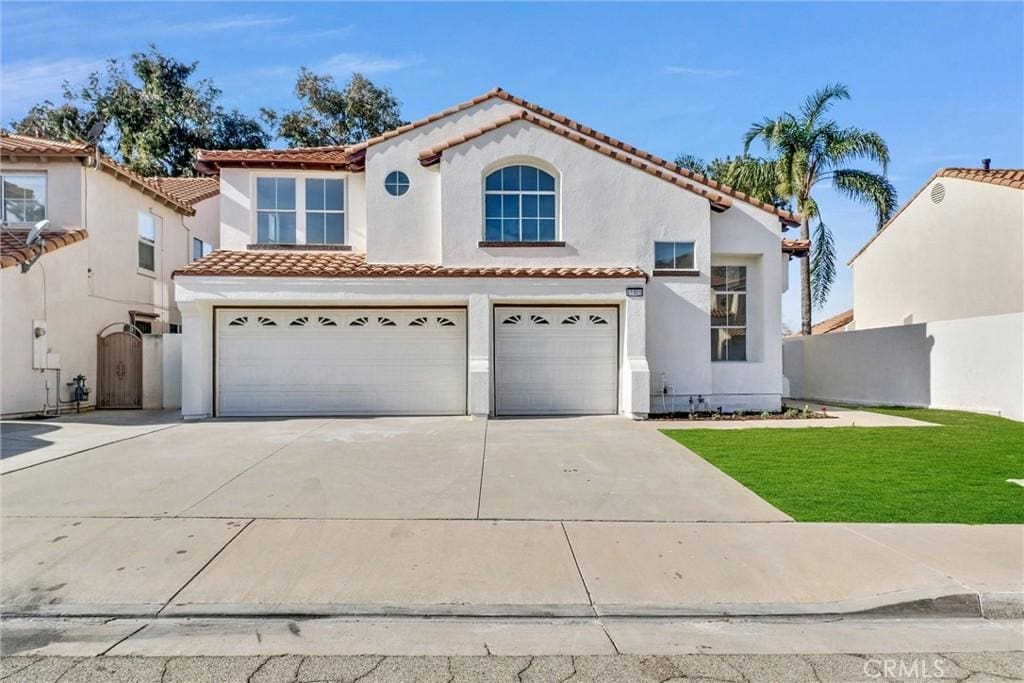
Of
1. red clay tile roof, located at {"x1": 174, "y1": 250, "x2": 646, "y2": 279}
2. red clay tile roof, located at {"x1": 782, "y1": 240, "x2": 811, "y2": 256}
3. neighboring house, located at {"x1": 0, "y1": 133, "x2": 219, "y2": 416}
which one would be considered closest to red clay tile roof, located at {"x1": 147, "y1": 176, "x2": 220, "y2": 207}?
neighboring house, located at {"x1": 0, "y1": 133, "x2": 219, "y2": 416}

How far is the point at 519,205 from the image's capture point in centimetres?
1292

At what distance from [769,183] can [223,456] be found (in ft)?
63.0

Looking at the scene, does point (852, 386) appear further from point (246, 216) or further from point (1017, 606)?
point (246, 216)

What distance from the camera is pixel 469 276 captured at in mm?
11945

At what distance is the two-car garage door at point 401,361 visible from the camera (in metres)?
12.3

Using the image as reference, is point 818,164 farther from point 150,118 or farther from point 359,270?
point 150,118

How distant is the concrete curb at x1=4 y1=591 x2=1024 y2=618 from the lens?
4148 mm

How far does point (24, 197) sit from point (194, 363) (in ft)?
23.2

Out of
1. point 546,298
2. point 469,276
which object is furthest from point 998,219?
point 469,276

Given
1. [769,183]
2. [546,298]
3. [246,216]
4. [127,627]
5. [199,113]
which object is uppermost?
[199,113]

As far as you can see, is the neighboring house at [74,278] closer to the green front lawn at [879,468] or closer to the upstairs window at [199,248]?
the upstairs window at [199,248]

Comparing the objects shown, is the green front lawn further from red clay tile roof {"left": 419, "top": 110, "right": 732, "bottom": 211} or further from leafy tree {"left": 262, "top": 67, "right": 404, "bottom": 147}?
leafy tree {"left": 262, "top": 67, "right": 404, "bottom": 147}

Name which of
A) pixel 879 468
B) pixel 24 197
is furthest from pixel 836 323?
pixel 24 197

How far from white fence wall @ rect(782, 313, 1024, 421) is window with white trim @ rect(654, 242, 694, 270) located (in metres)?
6.98
